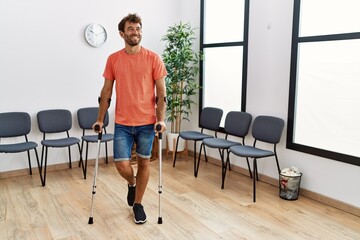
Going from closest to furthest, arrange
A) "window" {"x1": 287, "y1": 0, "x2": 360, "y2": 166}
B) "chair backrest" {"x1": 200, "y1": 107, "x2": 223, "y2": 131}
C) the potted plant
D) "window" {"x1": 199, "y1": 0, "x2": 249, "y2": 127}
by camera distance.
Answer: "window" {"x1": 287, "y1": 0, "x2": 360, "y2": 166} < "window" {"x1": 199, "y1": 0, "x2": 249, "y2": 127} < "chair backrest" {"x1": 200, "y1": 107, "x2": 223, "y2": 131} < the potted plant

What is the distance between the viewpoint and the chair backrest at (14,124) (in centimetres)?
396

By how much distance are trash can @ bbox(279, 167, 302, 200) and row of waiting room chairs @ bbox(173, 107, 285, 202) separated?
0.24 metres

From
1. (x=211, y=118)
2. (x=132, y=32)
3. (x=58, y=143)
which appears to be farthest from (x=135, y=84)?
(x=211, y=118)

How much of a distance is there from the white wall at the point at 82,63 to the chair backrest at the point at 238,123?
0.48 feet

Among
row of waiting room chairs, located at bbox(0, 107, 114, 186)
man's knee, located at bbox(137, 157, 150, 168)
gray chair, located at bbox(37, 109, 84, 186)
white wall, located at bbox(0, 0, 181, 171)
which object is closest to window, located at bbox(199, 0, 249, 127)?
white wall, located at bbox(0, 0, 181, 171)

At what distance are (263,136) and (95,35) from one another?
263cm

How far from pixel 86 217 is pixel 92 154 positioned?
5.93 feet

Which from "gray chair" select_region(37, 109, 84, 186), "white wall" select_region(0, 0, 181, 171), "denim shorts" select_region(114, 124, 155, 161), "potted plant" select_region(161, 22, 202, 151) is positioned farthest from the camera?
"potted plant" select_region(161, 22, 202, 151)

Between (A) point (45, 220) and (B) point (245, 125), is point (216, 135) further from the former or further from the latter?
(A) point (45, 220)

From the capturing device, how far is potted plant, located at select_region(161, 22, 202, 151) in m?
4.71

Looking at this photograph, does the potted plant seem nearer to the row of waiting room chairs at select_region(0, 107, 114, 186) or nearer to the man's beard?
the row of waiting room chairs at select_region(0, 107, 114, 186)

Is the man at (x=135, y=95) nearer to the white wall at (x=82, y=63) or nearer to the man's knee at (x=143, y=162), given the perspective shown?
the man's knee at (x=143, y=162)

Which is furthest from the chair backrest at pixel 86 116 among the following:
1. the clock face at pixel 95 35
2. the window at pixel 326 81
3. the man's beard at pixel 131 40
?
the window at pixel 326 81

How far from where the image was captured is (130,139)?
2.86m
